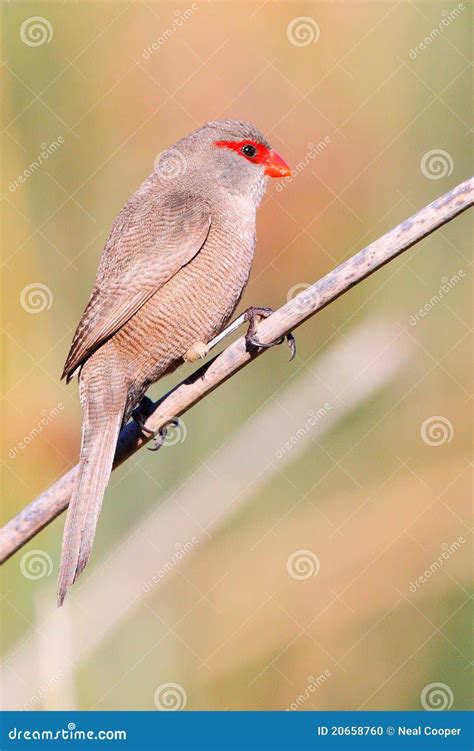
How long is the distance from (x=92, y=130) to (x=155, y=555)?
2145 mm

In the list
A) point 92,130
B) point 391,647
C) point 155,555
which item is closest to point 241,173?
point 92,130

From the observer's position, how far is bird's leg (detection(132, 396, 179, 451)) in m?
3.46

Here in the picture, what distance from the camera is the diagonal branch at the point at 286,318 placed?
105 inches

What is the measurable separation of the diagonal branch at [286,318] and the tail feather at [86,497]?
0.15ft

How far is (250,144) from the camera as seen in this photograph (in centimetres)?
394

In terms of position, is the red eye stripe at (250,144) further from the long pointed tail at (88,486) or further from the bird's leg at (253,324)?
the long pointed tail at (88,486)

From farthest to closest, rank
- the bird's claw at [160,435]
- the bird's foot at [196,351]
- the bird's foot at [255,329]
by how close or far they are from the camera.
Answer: the bird's foot at [196,351]
the bird's claw at [160,435]
the bird's foot at [255,329]

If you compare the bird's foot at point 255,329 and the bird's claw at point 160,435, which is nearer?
the bird's foot at point 255,329

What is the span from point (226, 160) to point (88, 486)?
5.22 feet

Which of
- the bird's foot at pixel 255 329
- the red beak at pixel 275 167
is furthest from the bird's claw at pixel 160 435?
the red beak at pixel 275 167

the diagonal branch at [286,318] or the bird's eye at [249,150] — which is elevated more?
the bird's eye at [249,150]

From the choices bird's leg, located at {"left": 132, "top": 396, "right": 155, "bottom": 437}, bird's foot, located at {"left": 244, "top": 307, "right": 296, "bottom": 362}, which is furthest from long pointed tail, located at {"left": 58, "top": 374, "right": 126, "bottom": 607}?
bird's foot, located at {"left": 244, "top": 307, "right": 296, "bottom": 362}

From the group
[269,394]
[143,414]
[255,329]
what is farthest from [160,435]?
[255,329]

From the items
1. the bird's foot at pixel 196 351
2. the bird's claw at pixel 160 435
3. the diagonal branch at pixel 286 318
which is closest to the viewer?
the diagonal branch at pixel 286 318
